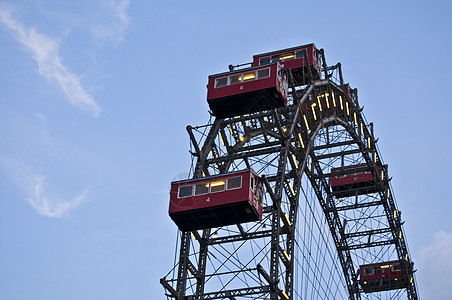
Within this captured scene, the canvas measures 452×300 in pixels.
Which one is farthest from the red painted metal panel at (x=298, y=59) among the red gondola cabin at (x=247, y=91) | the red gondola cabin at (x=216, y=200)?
the red gondola cabin at (x=216, y=200)

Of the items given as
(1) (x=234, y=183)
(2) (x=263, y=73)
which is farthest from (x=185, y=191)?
(2) (x=263, y=73)

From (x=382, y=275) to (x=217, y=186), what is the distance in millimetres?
31496

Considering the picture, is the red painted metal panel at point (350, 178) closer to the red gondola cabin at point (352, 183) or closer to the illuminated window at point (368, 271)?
the red gondola cabin at point (352, 183)

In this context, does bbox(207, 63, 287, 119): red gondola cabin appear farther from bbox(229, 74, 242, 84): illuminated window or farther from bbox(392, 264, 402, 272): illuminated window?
bbox(392, 264, 402, 272): illuminated window

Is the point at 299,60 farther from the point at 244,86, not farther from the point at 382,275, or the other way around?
the point at 382,275

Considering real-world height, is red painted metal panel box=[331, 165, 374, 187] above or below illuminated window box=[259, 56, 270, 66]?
above

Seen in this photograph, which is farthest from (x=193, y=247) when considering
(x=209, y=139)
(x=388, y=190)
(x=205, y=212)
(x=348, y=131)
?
(x=388, y=190)

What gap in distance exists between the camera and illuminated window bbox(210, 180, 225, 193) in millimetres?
38906

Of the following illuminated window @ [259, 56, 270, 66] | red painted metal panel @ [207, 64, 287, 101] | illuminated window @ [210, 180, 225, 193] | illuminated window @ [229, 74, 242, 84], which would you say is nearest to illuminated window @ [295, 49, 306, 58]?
illuminated window @ [259, 56, 270, 66]

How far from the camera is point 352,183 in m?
63.2

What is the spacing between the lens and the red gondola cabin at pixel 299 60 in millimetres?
49344

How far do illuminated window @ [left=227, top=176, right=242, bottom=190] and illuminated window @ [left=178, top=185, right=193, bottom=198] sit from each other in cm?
210

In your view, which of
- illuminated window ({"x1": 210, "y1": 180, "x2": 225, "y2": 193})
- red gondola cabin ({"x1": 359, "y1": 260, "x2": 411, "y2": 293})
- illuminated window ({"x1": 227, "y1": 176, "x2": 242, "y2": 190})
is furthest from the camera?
red gondola cabin ({"x1": 359, "y1": 260, "x2": 411, "y2": 293})

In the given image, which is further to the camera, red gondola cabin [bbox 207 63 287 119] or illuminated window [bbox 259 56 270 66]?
illuminated window [bbox 259 56 270 66]
